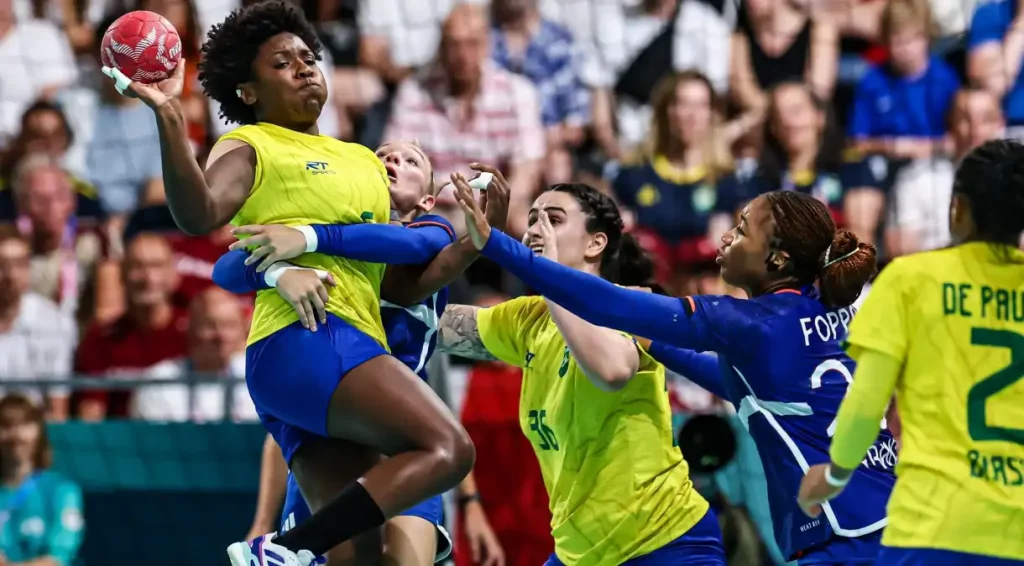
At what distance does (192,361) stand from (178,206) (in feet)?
13.6

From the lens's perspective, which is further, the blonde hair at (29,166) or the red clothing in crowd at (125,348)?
the blonde hair at (29,166)

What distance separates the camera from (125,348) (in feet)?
26.0

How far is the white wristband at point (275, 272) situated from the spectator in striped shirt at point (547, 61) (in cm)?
447

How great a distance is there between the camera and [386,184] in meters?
4.23

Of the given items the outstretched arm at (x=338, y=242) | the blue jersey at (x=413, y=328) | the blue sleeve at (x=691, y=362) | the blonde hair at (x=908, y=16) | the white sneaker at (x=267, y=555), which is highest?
the blonde hair at (x=908, y=16)

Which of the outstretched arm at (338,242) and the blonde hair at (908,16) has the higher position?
the blonde hair at (908,16)

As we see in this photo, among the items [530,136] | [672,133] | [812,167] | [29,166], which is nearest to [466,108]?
[530,136]

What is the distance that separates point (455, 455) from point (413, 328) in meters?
0.90

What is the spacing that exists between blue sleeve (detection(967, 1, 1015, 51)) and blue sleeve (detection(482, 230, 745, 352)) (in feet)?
16.3

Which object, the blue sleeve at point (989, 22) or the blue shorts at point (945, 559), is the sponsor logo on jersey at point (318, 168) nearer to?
the blue shorts at point (945, 559)

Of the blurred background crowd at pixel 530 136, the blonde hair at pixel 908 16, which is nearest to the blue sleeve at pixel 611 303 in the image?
the blurred background crowd at pixel 530 136

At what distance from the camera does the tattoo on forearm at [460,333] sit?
16.4 feet

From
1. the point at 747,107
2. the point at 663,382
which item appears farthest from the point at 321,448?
the point at 747,107

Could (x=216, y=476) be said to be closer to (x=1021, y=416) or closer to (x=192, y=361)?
(x=192, y=361)
